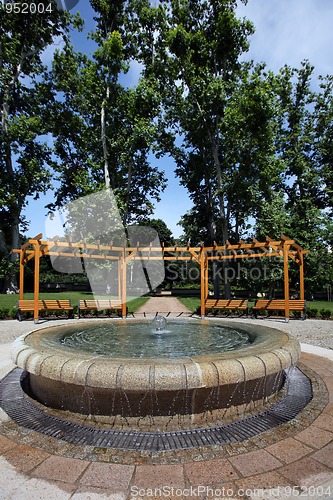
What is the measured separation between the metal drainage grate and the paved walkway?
11 cm

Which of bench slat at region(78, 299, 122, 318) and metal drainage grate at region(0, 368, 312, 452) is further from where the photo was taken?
bench slat at region(78, 299, 122, 318)

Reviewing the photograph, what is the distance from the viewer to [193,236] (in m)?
28.5

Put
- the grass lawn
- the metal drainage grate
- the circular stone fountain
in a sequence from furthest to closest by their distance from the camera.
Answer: the grass lawn
the circular stone fountain
the metal drainage grate

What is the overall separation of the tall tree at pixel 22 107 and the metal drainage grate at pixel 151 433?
2147 centimetres

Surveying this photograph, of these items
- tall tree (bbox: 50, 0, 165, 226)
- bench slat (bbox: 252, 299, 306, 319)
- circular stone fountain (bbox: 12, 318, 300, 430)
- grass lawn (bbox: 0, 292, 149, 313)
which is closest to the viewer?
circular stone fountain (bbox: 12, 318, 300, 430)

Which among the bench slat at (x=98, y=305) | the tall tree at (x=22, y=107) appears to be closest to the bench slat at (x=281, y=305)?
the bench slat at (x=98, y=305)

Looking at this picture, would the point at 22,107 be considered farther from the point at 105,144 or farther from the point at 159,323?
the point at 159,323

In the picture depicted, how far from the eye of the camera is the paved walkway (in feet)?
7.50

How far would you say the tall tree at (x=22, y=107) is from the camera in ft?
73.0

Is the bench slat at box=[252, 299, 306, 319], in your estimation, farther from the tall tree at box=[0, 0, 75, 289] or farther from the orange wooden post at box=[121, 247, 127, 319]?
the tall tree at box=[0, 0, 75, 289]

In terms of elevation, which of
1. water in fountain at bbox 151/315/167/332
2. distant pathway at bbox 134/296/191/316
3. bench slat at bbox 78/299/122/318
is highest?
water in fountain at bbox 151/315/167/332

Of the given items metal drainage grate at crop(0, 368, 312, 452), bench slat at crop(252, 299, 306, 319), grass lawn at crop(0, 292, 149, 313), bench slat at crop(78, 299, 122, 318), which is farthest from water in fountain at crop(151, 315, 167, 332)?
grass lawn at crop(0, 292, 149, 313)

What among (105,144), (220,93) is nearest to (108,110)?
(105,144)

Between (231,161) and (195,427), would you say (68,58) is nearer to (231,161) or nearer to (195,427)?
(231,161)
